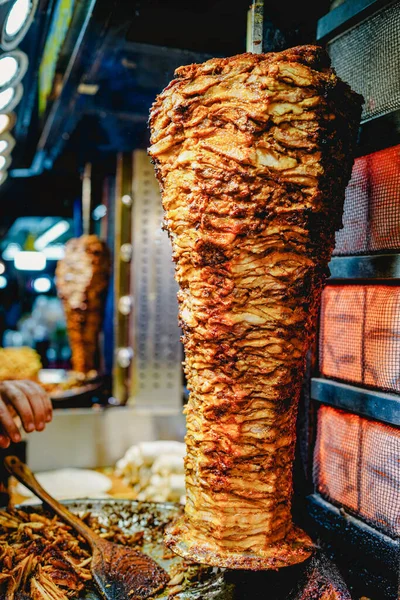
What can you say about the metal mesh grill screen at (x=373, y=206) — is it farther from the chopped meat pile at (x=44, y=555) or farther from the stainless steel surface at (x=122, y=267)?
the stainless steel surface at (x=122, y=267)

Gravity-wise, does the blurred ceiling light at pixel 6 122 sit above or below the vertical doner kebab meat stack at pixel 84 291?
above

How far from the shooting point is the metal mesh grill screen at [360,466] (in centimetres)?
181

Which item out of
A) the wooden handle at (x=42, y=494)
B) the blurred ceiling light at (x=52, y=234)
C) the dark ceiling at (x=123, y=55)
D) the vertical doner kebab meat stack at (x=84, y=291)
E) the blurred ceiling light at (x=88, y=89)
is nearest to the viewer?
the wooden handle at (x=42, y=494)

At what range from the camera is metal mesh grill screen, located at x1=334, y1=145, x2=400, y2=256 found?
1.84 meters

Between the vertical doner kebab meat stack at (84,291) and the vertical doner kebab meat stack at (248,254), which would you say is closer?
the vertical doner kebab meat stack at (248,254)

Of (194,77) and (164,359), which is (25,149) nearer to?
(164,359)

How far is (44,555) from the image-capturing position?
1.98 m

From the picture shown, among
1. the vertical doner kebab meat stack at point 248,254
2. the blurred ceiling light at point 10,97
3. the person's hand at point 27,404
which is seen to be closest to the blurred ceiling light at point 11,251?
the blurred ceiling light at point 10,97

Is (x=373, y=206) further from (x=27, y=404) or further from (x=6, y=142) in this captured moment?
(x=6, y=142)

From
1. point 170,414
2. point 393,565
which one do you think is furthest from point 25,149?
point 393,565

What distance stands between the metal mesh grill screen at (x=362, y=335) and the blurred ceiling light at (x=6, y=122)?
3.78m

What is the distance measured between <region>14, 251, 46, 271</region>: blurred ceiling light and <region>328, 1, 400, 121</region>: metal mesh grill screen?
14.9m

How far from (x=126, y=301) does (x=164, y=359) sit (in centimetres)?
98

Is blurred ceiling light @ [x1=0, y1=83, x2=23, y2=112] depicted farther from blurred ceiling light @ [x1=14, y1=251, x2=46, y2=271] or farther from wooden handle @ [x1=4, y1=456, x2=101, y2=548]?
blurred ceiling light @ [x1=14, y1=251, x2=46, y2=271]
